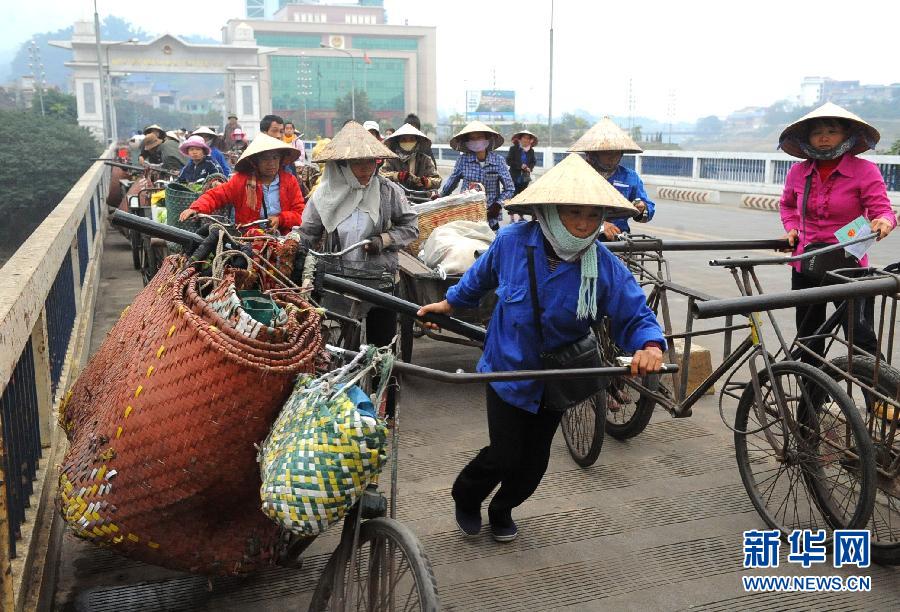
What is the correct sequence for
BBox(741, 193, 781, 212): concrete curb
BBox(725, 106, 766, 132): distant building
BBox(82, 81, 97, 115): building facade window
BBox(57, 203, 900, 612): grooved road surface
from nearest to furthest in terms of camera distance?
BBox(57, 203, 900, 612): grooved road surface
BBox(741, 193, 781, 212): concrete curb
BBox(82, 81, 97, 115): building facade window
BBox(725, 106, 766, 132): distant building

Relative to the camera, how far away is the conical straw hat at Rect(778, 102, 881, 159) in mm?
4793

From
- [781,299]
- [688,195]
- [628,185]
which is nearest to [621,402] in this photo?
[628,185]

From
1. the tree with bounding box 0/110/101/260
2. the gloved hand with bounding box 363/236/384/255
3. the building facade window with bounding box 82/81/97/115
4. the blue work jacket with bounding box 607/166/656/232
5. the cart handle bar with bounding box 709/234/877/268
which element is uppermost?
the building facade window with bounding box 82/81/97/115

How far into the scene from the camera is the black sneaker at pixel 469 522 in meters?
4.05

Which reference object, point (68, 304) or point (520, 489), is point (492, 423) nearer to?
point (520, 489)

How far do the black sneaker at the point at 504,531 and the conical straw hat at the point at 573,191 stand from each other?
151 centimetres

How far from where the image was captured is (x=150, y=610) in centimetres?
335

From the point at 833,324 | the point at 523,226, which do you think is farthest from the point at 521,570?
the point at 833,324

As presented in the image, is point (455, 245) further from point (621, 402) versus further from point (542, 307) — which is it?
point (542, 307)

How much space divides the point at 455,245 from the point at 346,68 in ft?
397

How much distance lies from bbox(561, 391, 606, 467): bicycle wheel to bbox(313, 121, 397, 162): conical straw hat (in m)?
1.84

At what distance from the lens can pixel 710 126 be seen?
566 feet

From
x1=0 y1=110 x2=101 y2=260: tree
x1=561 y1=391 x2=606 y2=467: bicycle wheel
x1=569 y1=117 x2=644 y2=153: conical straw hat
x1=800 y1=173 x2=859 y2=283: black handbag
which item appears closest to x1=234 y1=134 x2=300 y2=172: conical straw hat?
x1=569 y1=117 x2=644 y2=153: conical straw hat

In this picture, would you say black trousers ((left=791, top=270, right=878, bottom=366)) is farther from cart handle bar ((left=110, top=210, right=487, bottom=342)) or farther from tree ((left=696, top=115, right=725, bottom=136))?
tree ((left=696, top=115, right=725, bottom=136))
